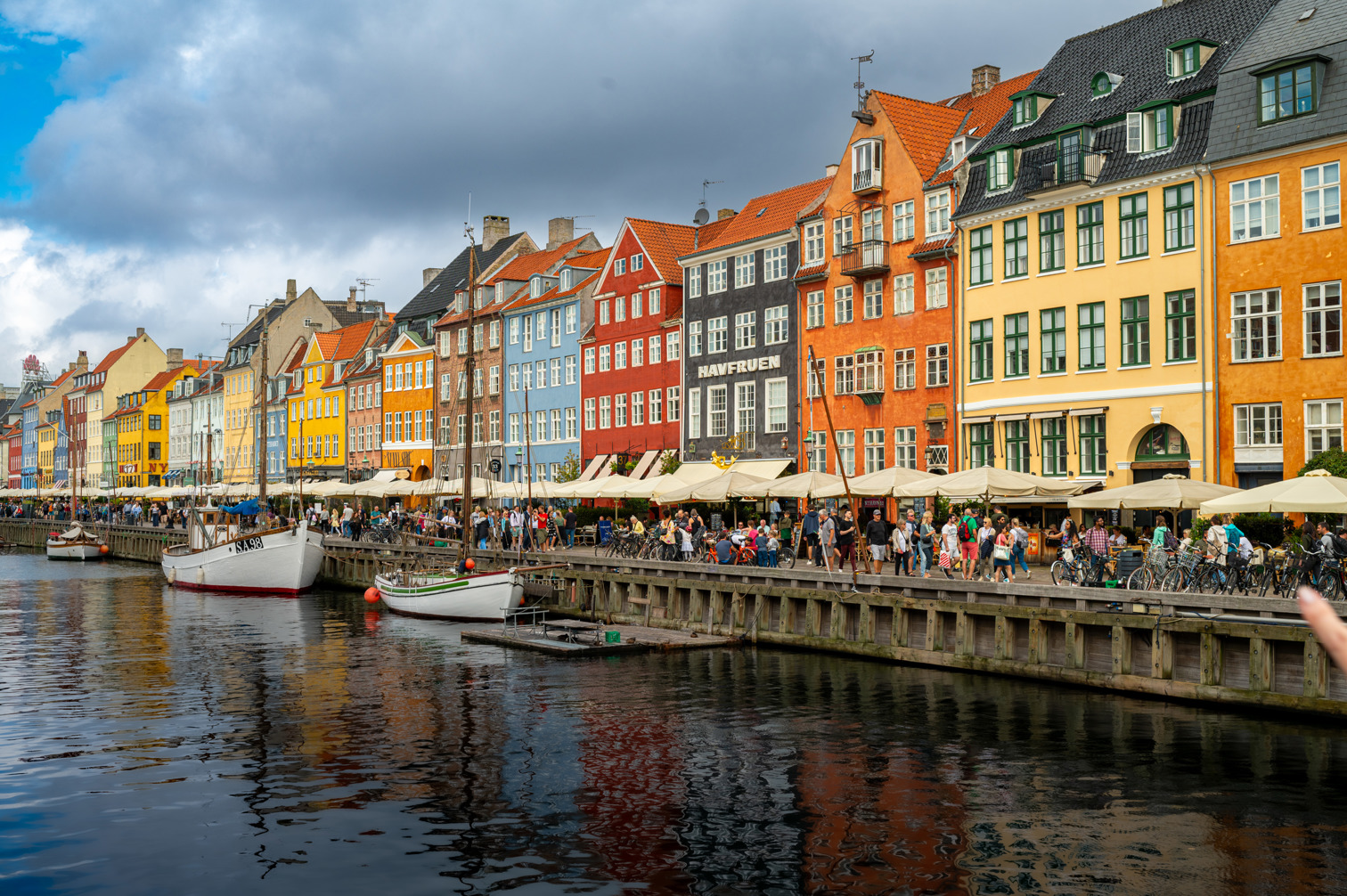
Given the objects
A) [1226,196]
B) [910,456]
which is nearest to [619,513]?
[910,456]

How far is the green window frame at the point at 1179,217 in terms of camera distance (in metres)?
39.4

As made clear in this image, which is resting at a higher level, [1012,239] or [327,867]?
[1012,239]

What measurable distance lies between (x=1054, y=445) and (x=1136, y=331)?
4.61 metres

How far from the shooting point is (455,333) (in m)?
84.2

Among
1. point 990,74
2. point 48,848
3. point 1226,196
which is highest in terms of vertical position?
point 990,74

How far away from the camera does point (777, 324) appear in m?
56.5

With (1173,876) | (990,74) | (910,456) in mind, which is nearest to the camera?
(1173,876)

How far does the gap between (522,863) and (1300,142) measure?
31.9 meters

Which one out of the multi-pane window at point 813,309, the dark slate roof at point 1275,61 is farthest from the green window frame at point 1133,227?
the multi-pane window at point 813,309

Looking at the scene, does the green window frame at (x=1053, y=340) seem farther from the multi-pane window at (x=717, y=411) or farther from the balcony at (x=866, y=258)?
the multi-pane window at (x=717, y=411)

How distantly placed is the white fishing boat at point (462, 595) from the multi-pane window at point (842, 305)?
1958 cm

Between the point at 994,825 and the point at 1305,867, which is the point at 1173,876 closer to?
the point at 1305,867

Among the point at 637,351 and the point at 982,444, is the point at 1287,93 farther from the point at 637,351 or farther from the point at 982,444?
the point at 637,351

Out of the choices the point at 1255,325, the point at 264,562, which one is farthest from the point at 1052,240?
the point at 264,562
